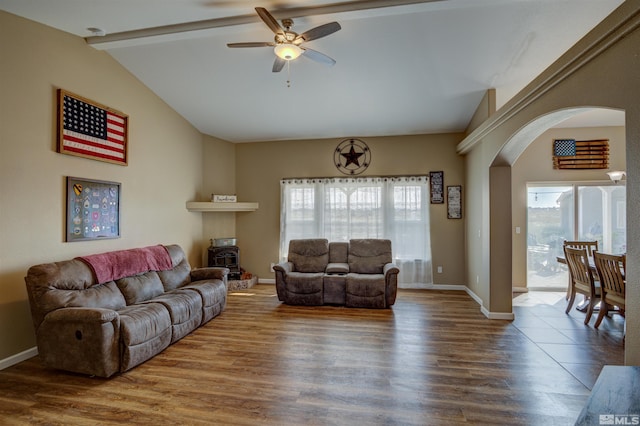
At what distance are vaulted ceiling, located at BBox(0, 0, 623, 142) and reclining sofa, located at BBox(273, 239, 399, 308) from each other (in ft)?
7.48

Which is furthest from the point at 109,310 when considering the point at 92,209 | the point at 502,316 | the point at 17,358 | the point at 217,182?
the point at 502,316

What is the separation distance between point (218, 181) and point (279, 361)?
4326mm

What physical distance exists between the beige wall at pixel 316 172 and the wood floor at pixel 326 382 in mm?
2074

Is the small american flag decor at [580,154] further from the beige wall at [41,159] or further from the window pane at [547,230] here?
the beige wall at [41,159]

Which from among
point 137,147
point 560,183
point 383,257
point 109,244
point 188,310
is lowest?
point 188,310

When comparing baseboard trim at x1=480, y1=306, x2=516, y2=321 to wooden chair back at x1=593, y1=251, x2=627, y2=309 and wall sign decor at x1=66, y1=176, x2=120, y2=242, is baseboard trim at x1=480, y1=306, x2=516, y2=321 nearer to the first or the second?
wooden chair back at x1=593, y1=251, x2=627, y2=309

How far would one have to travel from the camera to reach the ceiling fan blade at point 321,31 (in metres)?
2.65

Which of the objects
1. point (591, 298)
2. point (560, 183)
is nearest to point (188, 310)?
point (591, 298)

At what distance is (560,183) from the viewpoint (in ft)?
18.9

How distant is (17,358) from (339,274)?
391cm

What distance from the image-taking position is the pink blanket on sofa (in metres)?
3.38

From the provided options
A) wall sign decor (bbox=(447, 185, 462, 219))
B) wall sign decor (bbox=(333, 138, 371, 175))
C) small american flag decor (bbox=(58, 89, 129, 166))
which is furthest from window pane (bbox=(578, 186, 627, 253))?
small american flag decor (bbox=(58, 89, 129, 166))

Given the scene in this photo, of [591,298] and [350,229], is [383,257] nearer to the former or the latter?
[350,229]

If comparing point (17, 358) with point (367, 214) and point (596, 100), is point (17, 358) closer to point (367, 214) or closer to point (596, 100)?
point (367, 214)
